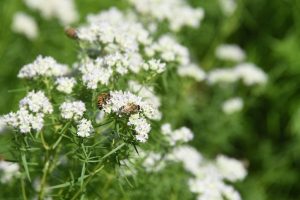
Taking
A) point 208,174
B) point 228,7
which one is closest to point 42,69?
point 208,174

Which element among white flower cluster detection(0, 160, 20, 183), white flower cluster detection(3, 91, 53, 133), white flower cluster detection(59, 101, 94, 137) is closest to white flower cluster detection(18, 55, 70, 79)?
white flower cluster detection(3, 91, 53, 133)

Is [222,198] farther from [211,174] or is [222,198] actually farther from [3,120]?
[3,120]

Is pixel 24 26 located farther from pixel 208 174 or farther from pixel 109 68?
pixel 109 68

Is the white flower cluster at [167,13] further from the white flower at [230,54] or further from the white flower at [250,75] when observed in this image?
the white flower at [230,54]

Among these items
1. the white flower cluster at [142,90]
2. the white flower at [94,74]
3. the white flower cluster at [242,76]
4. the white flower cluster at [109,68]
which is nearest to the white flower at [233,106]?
the white flower cluster at [242,76]

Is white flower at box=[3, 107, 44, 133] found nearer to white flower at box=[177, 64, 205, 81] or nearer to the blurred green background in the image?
white flower at box=[177, 64, 205, 81]

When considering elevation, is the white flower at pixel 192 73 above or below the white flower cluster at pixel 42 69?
above

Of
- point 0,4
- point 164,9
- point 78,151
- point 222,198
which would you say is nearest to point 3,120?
point 78,151
